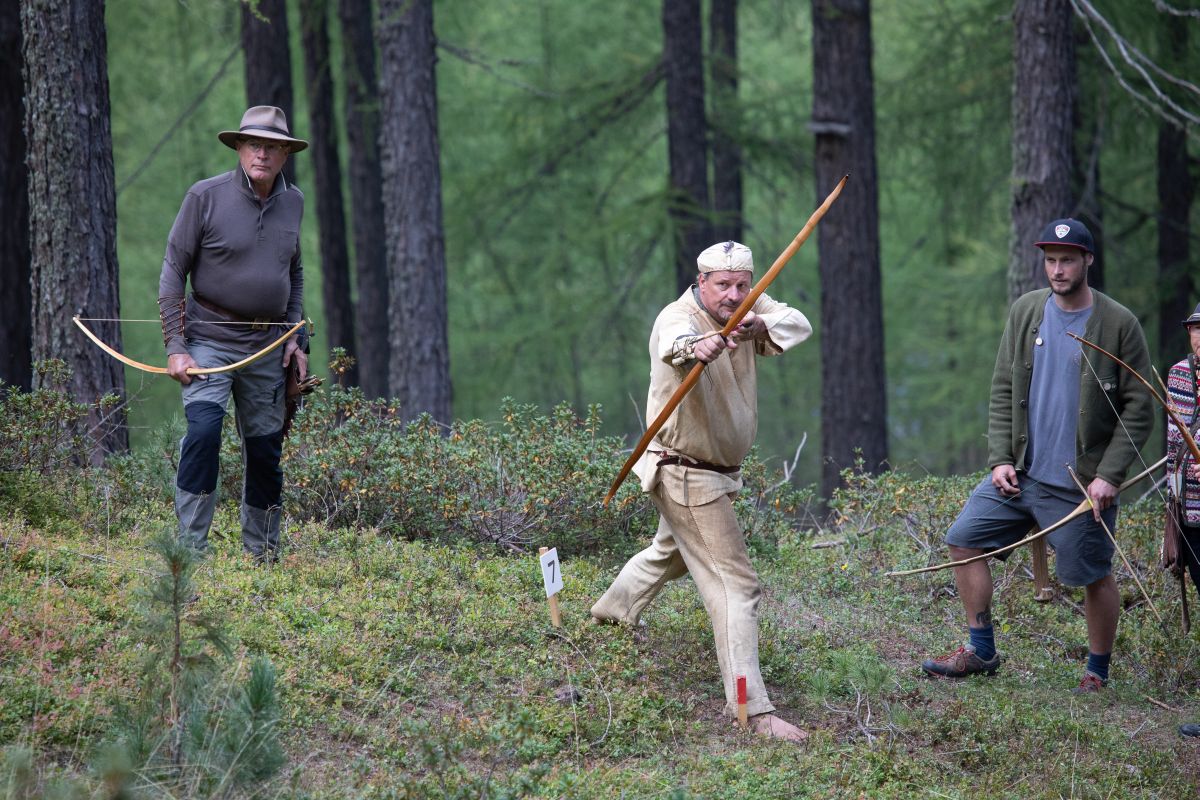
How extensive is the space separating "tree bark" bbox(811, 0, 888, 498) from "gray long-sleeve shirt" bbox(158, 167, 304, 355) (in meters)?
7.13

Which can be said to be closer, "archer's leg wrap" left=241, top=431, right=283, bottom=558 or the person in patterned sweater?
the person in patterned sweater

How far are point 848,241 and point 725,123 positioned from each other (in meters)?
5.17

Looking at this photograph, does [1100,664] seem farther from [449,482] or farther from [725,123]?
[725,123]

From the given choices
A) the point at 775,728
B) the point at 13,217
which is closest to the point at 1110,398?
the point at 775,728

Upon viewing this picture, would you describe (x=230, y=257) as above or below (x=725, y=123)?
below

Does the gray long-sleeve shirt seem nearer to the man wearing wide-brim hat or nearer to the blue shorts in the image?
the man wearing wide-brim hat

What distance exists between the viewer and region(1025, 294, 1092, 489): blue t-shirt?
6340 mm

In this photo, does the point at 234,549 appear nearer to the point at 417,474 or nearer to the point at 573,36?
the point at 417,474

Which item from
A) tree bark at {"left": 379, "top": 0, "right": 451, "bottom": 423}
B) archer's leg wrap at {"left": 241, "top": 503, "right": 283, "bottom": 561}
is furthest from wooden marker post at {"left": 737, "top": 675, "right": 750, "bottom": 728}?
tree bark at {"left": 379, "top": 0, "right": 451, "bottom": 423}

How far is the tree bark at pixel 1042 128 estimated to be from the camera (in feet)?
35.1

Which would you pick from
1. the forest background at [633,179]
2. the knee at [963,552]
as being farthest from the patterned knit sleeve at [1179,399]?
the forest background at [633,179]

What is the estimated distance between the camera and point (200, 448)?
→ 6305 millimetres

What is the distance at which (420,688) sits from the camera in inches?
225

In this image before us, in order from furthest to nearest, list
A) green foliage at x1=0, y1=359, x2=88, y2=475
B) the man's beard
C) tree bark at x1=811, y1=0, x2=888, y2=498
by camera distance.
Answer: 1. tree bark at x1=811, y1=0, x2=888, y2=498
2. green foliage at x1=0, y1=359, x2=88, y2=475
3. the man's beard
